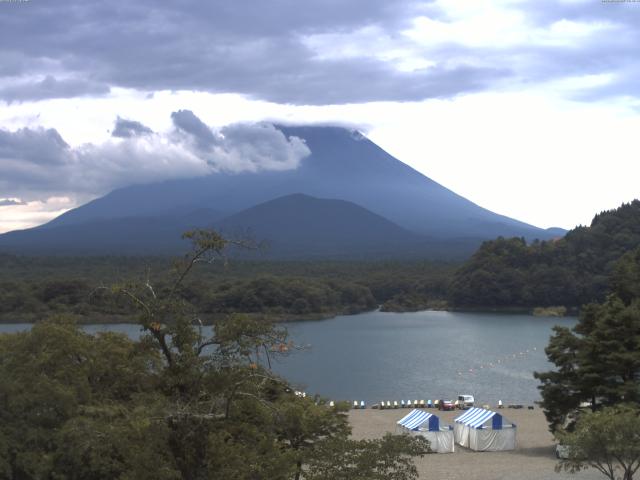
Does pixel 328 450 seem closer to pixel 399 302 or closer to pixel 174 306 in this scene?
pixel 174 306

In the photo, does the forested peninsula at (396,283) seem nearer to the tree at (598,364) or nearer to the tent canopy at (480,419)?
the tent canopy at (480,419)

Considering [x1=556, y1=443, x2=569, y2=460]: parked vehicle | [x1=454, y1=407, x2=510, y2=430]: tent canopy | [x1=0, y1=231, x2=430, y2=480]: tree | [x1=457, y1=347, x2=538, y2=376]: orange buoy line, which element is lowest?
[x1=457, y1=347, x2=538, y2=376]: orange buoy line

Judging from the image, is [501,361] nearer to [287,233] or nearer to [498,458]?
[498,458]

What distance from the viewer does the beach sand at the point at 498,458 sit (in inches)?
534

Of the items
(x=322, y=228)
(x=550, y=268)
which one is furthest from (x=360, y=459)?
(x=322, y=228)

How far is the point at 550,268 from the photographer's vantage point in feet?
190

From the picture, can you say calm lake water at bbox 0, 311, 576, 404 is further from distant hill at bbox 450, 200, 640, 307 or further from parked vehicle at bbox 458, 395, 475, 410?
distant hill at bbox 450, 200, 640, 307

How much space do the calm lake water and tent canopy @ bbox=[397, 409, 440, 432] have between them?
219cm

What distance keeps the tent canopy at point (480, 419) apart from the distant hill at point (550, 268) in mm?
38897

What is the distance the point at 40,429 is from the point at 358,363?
22952mm

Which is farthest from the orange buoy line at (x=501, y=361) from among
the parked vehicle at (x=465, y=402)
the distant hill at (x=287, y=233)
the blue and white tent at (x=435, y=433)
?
the distant hill at (x=287, y=233)

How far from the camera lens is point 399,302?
57656 mm

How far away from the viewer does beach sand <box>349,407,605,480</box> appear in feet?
44.5

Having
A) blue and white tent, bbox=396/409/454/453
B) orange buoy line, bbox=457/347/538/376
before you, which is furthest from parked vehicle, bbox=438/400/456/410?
orange buoy line, bbox=457/347/538/376
